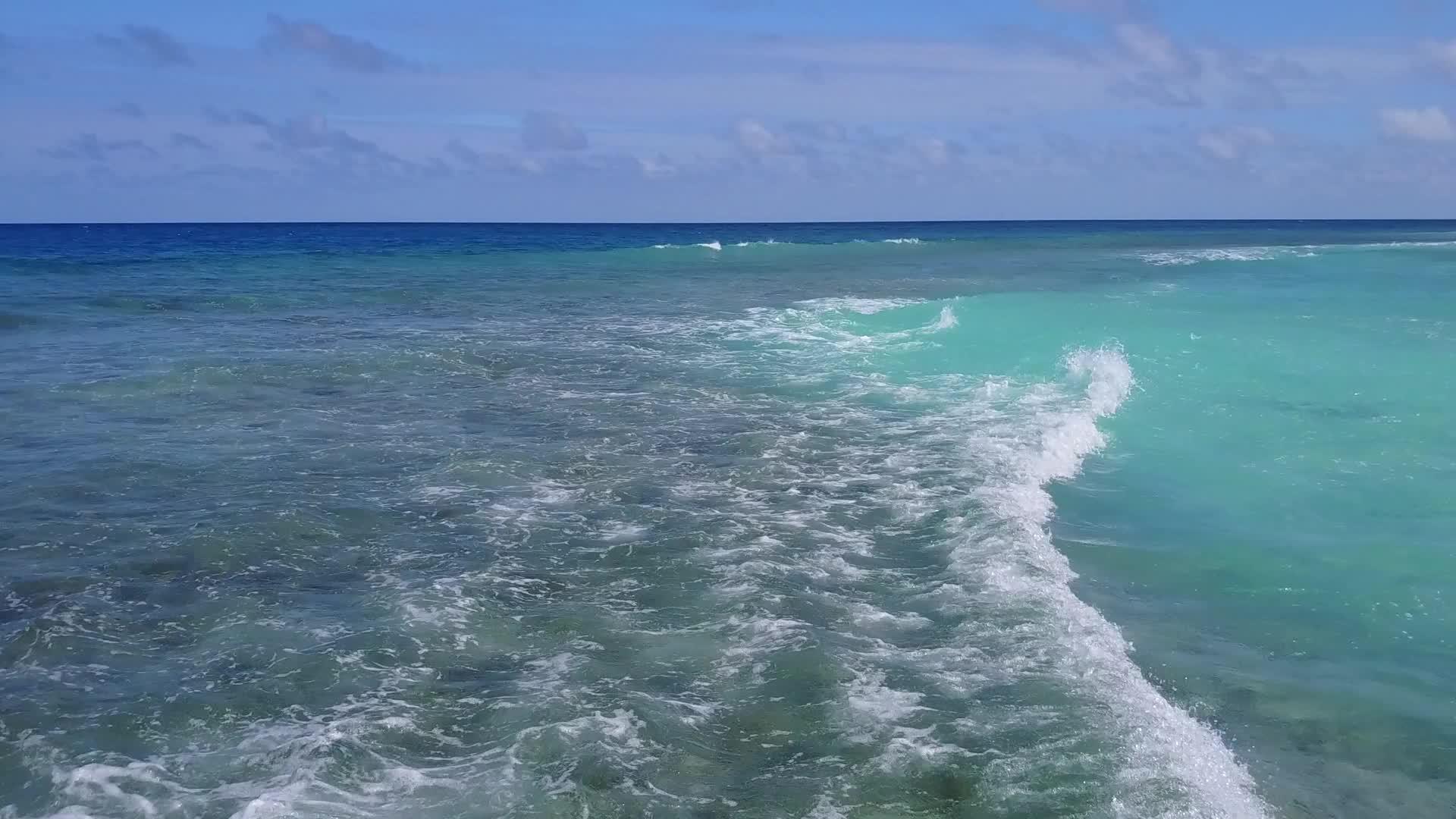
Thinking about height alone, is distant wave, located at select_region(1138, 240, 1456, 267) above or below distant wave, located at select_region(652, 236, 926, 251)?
below

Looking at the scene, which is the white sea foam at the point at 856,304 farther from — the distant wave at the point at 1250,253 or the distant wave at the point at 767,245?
the distant wave at the point at 767,245

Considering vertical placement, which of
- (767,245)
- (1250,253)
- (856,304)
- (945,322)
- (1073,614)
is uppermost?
→ (767,245)

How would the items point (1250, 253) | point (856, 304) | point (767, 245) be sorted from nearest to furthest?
point (856, 304)
point (1250, 253)
point (767, 245)

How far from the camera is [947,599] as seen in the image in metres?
7.70

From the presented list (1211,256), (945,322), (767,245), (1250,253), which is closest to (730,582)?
(945,322)

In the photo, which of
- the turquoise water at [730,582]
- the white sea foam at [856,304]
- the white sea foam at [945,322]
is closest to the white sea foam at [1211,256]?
the white sea foam at [856,304]

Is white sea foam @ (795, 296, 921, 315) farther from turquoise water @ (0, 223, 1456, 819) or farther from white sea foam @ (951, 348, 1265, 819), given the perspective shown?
white sea foam @ (951, 348, 1265, 819)

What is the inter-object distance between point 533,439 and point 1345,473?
8.88 metres

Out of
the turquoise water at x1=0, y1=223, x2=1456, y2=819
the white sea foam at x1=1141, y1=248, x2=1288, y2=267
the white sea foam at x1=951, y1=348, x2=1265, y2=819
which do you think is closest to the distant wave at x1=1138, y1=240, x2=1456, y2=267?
the white sea foam at x1=1141, y1=248, x2=1288, y2=267

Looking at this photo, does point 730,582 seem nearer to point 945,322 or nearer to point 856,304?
point 945,322

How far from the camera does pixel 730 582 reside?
8.12 meters

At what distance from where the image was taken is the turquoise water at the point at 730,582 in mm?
5547

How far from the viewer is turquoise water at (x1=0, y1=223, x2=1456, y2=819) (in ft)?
18.2

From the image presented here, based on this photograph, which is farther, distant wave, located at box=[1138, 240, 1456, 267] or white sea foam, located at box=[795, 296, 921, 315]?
distant wave, located at box=[1138, 240, 1456, 267]
